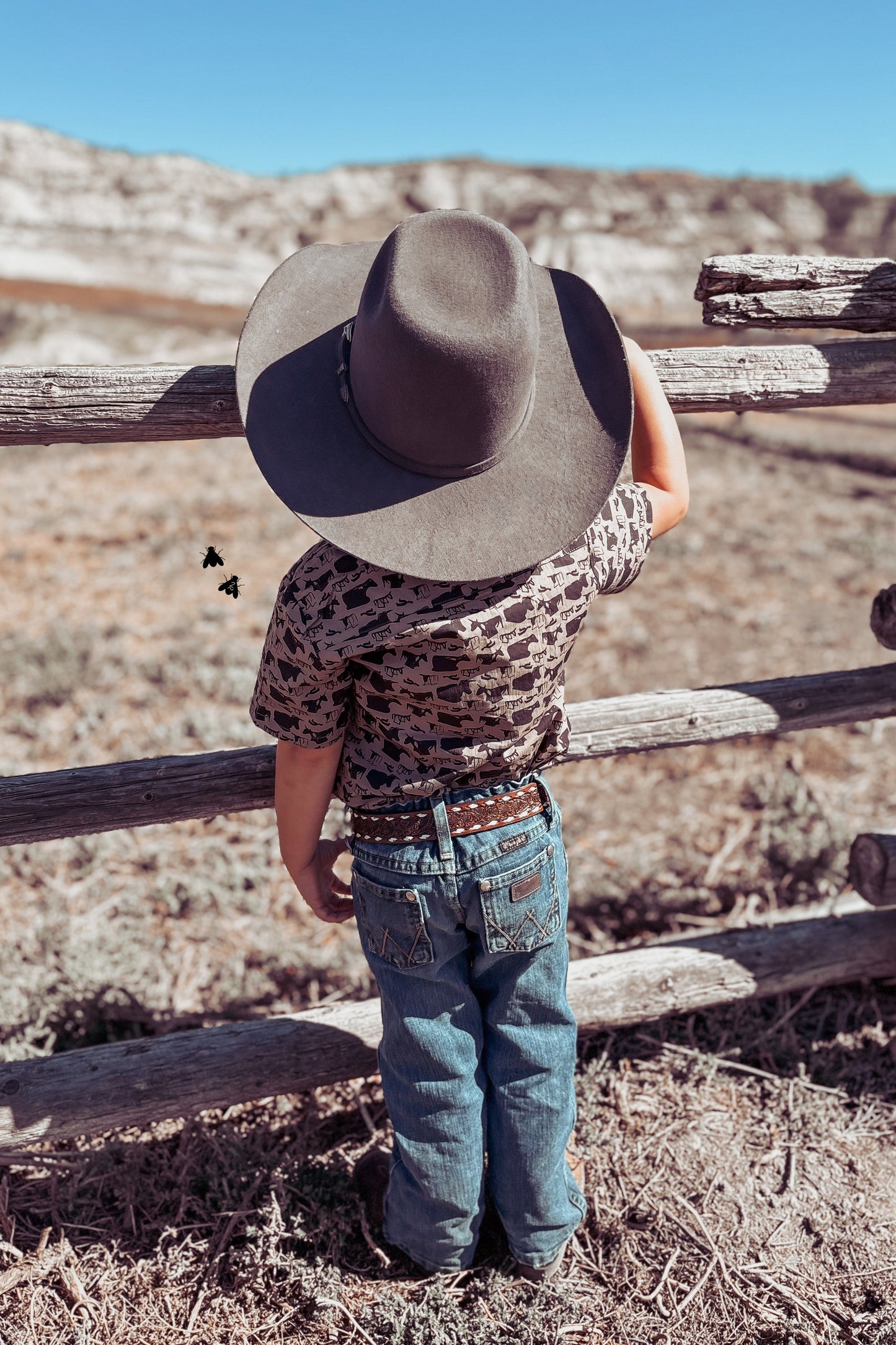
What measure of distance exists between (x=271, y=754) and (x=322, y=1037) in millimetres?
826

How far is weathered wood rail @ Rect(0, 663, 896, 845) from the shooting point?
92.4 inches

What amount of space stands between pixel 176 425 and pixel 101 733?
3.31 meters

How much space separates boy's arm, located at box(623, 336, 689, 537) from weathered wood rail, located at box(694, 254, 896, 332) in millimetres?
271

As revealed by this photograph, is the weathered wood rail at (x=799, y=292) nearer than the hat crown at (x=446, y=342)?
No

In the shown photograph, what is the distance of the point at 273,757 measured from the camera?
2486 millimetres

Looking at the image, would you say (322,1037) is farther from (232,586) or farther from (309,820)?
(232,586)

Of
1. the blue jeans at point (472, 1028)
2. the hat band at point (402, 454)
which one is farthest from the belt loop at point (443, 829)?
the hat band at point (402, 454)

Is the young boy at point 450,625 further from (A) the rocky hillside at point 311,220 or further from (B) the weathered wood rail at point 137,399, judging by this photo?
(A) the rocky hillside at point 311,220

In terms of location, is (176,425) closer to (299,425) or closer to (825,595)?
(299,425)

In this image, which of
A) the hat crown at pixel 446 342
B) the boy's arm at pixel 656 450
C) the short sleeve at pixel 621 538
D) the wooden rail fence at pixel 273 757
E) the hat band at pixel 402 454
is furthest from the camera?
the wooden rail fence at pixel 273 757

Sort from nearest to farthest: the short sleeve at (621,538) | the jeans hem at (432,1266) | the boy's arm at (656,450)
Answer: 1. the short sleeve at (621,538)
2. the boy's arm at (656,450)
3. the jeans hem at (432,1266)

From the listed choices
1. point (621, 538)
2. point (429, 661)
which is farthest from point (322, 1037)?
point (621, 538)

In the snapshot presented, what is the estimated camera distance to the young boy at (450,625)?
148 centimetres

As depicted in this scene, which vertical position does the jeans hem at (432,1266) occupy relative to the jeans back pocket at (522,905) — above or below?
below
